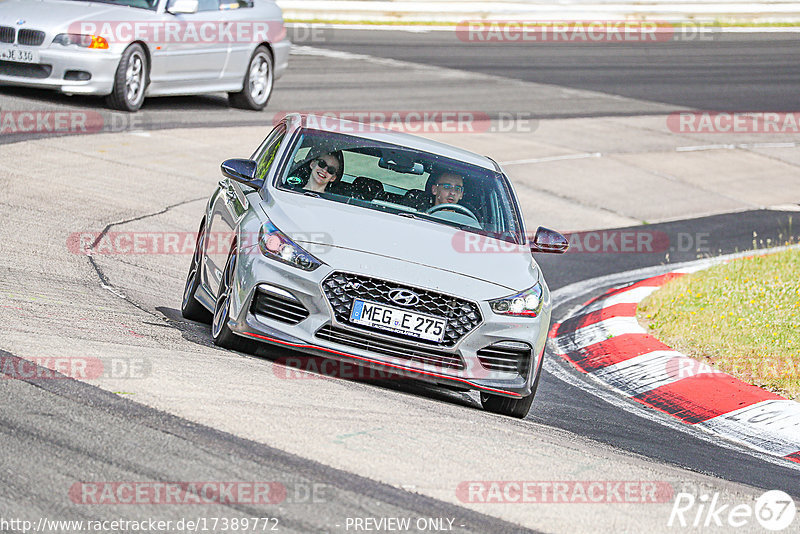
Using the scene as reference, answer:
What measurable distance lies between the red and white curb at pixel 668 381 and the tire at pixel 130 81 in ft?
23.9

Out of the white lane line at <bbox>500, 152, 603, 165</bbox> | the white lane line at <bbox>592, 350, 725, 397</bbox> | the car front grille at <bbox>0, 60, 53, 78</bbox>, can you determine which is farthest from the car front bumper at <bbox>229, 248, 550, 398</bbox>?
the white lane line at <bbox>500, 152, 603, 165</bbox>

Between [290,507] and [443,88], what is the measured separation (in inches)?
734

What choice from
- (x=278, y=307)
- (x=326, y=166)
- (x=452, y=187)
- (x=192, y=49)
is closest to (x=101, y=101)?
(x=192, y=49)

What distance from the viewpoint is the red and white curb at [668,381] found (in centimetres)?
747

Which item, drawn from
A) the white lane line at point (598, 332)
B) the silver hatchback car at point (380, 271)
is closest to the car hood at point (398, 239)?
the silver hatchback car at point (380, 271)

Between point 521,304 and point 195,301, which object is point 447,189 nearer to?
point 521,304

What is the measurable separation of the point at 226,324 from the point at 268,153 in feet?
5.47

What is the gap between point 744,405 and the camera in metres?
7.87

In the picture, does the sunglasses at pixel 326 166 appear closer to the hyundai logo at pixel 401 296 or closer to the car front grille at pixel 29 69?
the hyundai logo at pixel 401 296

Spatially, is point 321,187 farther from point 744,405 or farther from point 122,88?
point 122,88

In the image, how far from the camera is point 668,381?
27.6 feet

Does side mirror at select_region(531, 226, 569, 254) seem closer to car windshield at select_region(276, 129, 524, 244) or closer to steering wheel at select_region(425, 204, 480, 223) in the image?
car windshield at select_region(276, 129, 524, 244)

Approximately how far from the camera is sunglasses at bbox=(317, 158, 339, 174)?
25.0 feet

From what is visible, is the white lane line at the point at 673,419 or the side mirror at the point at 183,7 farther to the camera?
the side mirror at the point at 183,7
